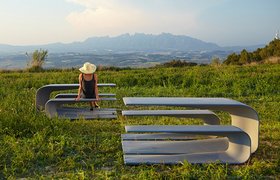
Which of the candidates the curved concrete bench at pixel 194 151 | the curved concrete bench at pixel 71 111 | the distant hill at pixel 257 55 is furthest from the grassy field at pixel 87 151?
the distant hill at pixel 257 55

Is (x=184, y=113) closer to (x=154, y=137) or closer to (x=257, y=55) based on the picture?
(x=154, y=137)

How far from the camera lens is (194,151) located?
6086 mm

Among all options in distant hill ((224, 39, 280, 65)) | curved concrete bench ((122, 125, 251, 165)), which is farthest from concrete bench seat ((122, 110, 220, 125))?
distant hill ((224, 39, 280, 65))

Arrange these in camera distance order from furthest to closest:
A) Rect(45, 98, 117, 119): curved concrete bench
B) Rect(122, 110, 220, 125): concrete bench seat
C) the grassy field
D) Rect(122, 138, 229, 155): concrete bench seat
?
Rect(45, 98, 117, 119): curved concrete bench, Rect(122, 110, 220, 125): concrete bench seat, Rect(122, 138, 229, 155): concrete bench seat, the grassy field

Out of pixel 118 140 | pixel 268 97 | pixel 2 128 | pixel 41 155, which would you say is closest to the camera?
pixel 41 155

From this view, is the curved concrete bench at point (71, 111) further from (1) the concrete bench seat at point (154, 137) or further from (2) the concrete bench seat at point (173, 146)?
(2) the concrete bench seat at point (173, 146)

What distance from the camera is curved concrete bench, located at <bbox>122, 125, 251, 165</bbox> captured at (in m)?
5.61

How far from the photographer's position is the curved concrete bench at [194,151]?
5.61m

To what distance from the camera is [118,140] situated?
6.72 metres

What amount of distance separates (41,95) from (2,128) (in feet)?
12.0

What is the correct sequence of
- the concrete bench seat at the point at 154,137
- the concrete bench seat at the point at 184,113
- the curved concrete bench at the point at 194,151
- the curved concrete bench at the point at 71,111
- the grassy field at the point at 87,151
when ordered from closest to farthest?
the grassy field at the point at 87,151, the curved concrete bench at the point at 194,151, the concrete bench seat at the point at 184,113, the concrete bench seat at the point at 154,137, the curved concrete bench at the point at 71,111

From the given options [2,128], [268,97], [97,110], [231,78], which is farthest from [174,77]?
[2,128]

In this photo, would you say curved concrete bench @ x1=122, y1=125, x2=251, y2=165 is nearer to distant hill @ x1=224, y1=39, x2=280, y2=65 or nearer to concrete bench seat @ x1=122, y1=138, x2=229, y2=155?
concrete bench seat @ x1=122, y1=138, x2=229, y2=155

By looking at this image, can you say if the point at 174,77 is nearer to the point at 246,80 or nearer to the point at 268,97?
the point at 246,80
